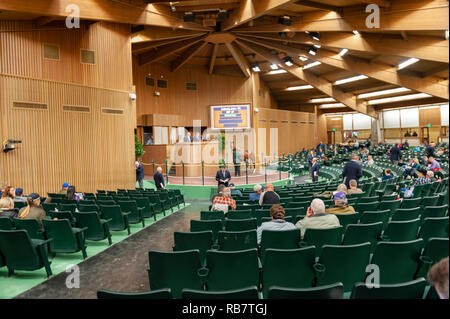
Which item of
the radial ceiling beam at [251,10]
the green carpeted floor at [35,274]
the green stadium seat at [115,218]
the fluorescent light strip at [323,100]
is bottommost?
the green carpeted floor at [35,274]

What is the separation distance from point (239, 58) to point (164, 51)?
4.81 meters

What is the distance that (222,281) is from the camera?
9.50 ft

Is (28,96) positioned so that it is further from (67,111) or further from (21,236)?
(21,236)

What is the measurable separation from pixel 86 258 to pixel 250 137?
58.3ft

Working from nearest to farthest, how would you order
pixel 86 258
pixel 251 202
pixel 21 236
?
pixel 21 236 < pixel 86 258 < pixel 251 202

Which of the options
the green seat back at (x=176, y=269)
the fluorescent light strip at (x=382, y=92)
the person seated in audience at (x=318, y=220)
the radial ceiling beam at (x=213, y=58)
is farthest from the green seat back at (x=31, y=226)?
the fluorescent light strip at (x=382, y=92)

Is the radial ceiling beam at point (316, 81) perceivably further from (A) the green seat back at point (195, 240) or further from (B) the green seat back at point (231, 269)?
(B) the green seat back at point (231, 269)

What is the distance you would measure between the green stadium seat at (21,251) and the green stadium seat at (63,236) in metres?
0.66

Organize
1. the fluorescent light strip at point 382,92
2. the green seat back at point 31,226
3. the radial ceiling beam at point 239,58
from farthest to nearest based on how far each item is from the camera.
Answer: the fluorescent light strip at point 382,92
the radial ceiling beam at point 239,58
the green seat back at point 31,226

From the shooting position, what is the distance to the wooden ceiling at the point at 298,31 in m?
9.64

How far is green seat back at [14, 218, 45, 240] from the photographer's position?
182 inches

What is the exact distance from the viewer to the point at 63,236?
4781mm

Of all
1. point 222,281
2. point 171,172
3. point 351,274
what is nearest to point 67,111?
point 171,172

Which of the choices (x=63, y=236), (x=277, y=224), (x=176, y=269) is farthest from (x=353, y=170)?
(x=63, y=236)
